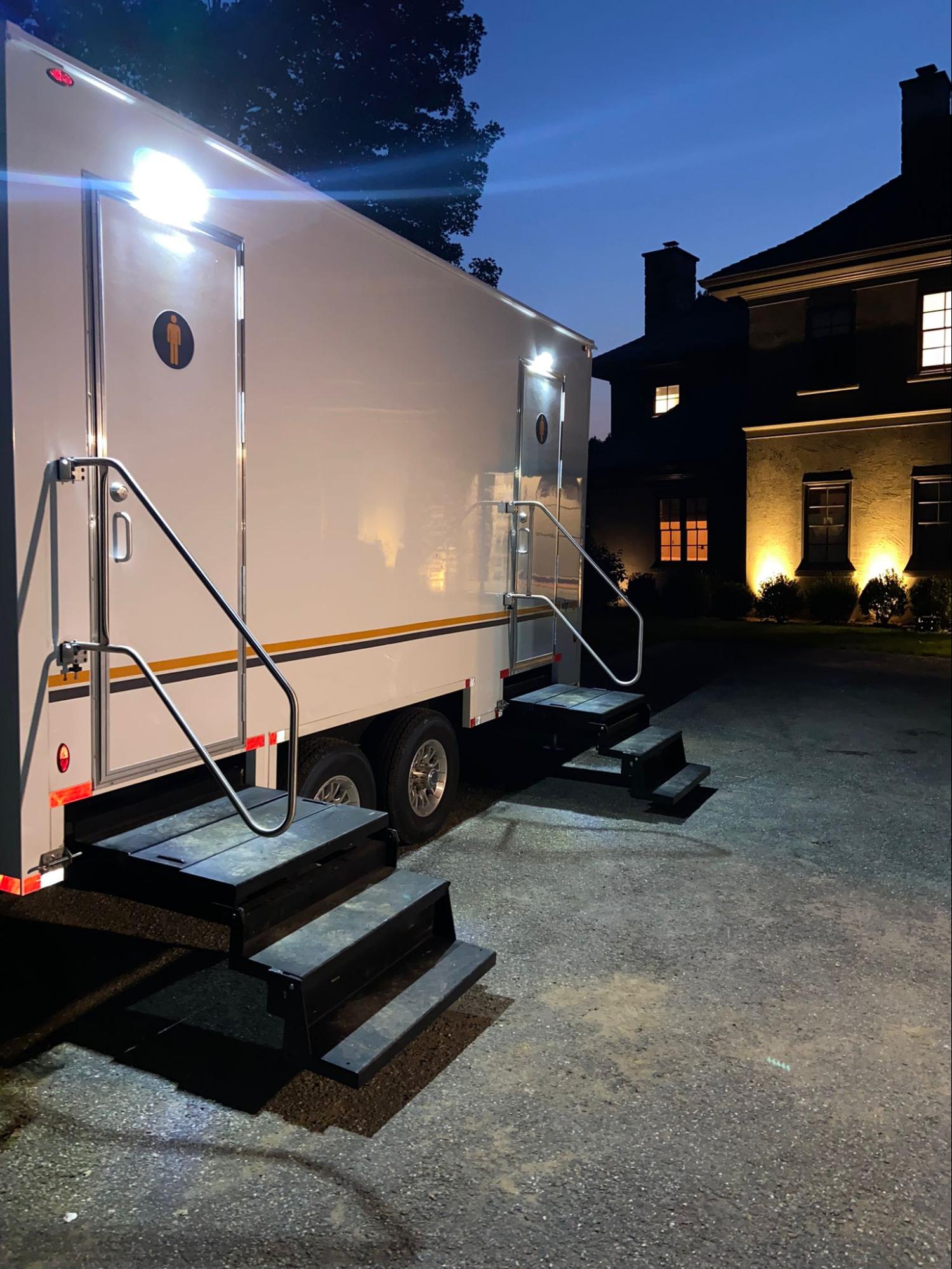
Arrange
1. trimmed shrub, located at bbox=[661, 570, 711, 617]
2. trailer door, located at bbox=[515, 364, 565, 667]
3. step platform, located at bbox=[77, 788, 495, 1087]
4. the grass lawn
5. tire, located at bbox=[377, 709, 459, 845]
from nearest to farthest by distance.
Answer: step platform, located at bbox=[77, 788, 495, 1087]
tire, located at bbox=[377, 709, 459, 845]
trailer door, located at bbox=[515, 364, 565, 667]
the grass lawn
trimmed shrub, located at bbox=[661, 570, 711, 617]

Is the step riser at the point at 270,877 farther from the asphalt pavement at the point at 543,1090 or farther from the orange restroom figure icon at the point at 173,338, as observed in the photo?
the orange restroom figure icon at the point at 173,338

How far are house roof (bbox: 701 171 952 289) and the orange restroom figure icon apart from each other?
19.3 m

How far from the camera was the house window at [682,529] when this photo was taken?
2445cm

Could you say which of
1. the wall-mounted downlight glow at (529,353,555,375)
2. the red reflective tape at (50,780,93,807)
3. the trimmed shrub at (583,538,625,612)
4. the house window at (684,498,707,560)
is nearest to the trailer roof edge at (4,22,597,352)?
the wall-mounted downlight glow at (529,353,555,375)

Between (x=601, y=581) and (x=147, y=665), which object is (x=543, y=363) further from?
(x=601, y=581)

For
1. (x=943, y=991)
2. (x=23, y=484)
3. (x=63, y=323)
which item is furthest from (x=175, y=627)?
(x=943, y=991)

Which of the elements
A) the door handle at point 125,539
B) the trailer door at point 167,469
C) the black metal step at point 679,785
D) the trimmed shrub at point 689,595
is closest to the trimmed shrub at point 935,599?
the trimmed shrub at point 689,595

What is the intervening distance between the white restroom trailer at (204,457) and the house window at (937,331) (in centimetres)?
1658

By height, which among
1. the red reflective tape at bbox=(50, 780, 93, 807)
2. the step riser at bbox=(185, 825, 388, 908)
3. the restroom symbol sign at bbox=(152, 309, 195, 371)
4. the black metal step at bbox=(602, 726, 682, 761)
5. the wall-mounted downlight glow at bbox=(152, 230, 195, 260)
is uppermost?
the wall-mounted downlight glow at bbox=(152, 230, 195, 260)

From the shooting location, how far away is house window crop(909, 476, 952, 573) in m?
19.5

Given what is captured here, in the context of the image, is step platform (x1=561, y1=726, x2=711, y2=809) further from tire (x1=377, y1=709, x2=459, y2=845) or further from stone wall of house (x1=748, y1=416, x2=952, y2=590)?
stone wall of house (x1=748, y1=416, x2=952, y2=590)

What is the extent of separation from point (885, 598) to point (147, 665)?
18722 millimetres

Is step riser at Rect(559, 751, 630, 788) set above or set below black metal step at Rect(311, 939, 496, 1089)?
above

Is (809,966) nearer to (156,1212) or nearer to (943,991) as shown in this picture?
(943,991)
